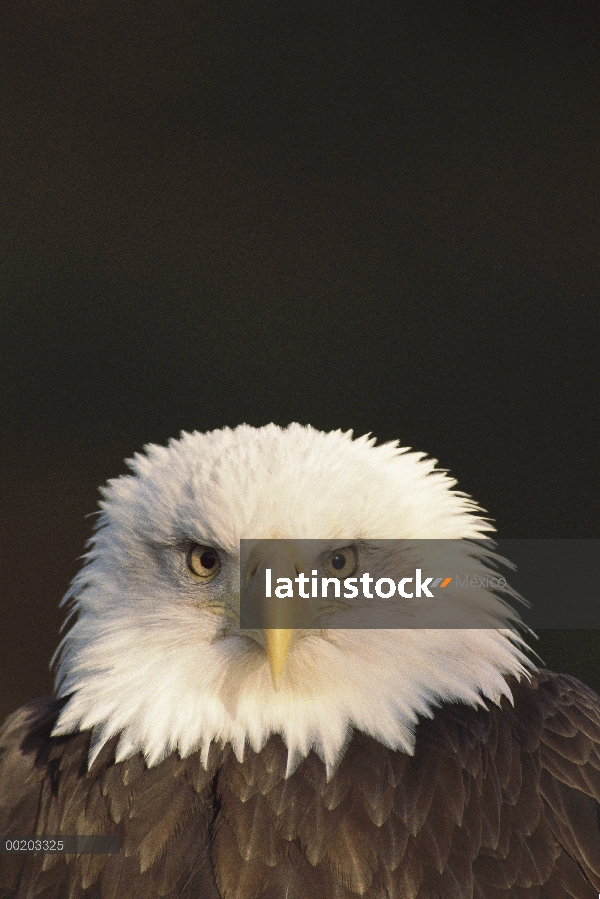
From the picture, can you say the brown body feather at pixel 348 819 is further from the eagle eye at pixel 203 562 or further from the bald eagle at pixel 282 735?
the eagle eye at pixel 203 562

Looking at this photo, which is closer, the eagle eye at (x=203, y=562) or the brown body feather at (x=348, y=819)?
the brown body feather at (x=348, y=819)

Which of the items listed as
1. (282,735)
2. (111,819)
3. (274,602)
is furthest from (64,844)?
(274,602)

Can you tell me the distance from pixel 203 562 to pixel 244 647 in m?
0.11

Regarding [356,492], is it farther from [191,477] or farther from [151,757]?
[151,757]

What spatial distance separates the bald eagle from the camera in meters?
1.10

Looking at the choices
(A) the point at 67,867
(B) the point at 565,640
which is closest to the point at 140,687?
(A) the point at 67,867

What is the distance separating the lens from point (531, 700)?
1242 millimetres

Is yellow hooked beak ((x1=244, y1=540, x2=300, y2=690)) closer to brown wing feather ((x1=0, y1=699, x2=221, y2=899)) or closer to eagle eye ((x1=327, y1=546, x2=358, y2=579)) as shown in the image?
eagle eye ((x1=327, y1=546, x2=358, y2=579))

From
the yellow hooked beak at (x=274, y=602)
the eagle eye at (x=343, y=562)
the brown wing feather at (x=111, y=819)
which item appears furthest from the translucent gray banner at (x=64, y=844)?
the eagle eye at (x=343, y=562)

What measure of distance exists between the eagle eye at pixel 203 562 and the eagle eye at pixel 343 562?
135 mm

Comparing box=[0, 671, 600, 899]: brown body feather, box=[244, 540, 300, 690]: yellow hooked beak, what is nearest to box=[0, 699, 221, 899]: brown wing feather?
box=[0, 671, 600, 899]: brown body feather

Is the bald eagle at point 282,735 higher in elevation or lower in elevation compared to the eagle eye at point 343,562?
lower

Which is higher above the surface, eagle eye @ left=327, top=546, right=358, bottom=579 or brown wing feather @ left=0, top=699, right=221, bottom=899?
eagle eye @ left=327, top=546, right=358, bottom=579

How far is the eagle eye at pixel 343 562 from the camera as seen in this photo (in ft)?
3.91
